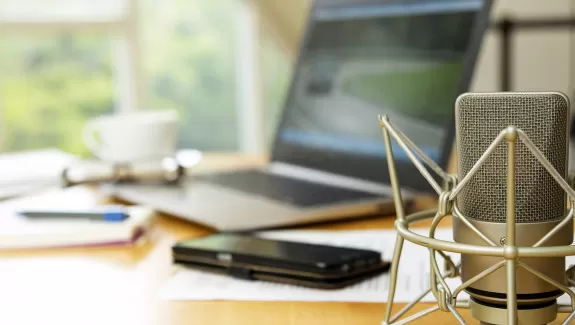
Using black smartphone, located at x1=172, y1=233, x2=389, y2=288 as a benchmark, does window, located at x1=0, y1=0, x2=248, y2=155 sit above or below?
above

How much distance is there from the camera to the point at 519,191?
0.44 metres

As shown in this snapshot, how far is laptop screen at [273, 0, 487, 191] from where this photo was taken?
0.97m

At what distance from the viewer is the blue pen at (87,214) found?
0.89m

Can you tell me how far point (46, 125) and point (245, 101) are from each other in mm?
906

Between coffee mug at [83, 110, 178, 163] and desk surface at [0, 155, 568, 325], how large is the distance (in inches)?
12.6

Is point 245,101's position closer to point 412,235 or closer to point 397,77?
point 397,77

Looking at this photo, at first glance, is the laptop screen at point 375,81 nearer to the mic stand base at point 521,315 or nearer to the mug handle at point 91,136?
the mug handle at point 91,136

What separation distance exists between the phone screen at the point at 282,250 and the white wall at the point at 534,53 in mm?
3056

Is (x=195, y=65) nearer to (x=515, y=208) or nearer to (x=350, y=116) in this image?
(x=350, y=116)

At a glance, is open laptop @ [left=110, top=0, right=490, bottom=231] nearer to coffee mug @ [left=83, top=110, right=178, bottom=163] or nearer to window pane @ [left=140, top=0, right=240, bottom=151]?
coffee mug @ [left=83, top=110, right=178, bottom=163]

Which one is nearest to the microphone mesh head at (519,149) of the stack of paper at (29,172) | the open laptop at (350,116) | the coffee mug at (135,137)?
the open laptop at (350,116)

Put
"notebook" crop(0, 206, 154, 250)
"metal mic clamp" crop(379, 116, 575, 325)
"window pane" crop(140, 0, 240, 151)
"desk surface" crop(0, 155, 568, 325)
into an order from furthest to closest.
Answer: "window pane" crop(140, 0, 240, 151) < "notebook" crop(0, 206, 154, 250) < "desk surface" crop(0, 155, 568, 325) < "metal mic clamp" crop(379, 116, 575, 325)

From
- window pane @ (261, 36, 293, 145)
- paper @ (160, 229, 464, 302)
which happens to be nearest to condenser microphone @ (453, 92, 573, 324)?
paper @ (160, 229, 464, 302)

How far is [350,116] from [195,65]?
2.72 metres
